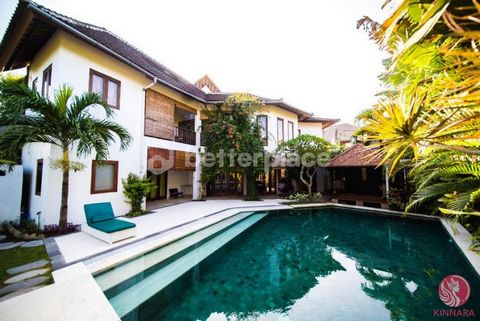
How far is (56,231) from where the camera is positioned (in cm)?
684

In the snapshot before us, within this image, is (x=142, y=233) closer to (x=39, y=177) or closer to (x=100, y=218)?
(x=100, y=218)

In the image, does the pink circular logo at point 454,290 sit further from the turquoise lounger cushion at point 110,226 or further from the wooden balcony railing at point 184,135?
the wooden balcony railing at point 184,135

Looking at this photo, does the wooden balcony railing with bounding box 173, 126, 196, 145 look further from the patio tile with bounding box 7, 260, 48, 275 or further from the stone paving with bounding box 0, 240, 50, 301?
the stone paving with bounding box 0, 240, 50, 301

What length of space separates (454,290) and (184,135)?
47.9 feet

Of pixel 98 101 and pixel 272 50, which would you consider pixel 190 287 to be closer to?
pixel 98 101

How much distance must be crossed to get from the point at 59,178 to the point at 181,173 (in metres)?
10.5

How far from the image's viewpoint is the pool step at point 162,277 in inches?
152

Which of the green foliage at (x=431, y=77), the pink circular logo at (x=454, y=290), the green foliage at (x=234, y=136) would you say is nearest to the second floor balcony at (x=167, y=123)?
the green foliage at (x=234, y=136)

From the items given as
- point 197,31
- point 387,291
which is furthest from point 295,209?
point 197,31

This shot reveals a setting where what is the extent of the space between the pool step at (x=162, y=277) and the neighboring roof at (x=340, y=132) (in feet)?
95.2

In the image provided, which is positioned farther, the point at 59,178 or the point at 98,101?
the point at 59,178

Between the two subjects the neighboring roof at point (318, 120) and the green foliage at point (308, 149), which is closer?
the green foliage at point (308, 149)

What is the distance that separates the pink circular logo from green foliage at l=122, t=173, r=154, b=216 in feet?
35.9

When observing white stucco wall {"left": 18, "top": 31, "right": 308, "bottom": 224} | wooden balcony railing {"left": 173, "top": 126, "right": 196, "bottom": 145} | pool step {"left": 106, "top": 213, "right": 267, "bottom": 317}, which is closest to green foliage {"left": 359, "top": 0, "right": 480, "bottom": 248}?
pool step {"left": 106, "top": 213, "right": 267, "bottom": 317}
